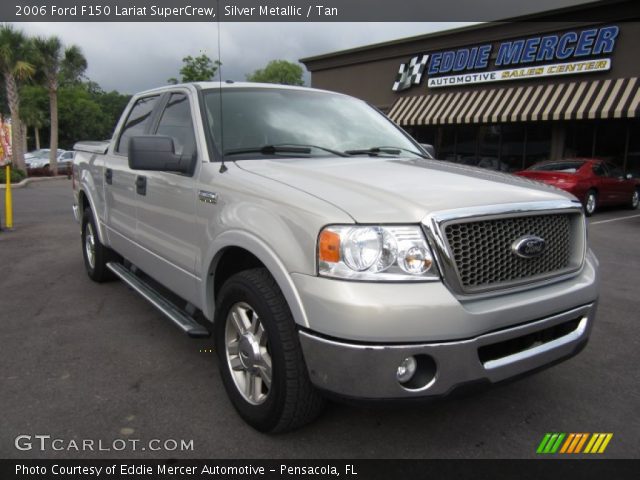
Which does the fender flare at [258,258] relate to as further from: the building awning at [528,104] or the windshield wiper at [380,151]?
the building awning at [528,104]

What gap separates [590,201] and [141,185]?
12112 millimetres

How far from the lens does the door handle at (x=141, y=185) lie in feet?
12.7

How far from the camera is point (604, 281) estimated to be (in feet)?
19.9

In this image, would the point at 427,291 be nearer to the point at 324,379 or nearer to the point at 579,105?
the point at 324,379

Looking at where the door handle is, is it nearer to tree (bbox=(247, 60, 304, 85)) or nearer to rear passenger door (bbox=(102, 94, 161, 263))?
rear passenger door (bbox=(102, 94, 161, 263))

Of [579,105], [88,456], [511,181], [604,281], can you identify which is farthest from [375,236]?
[579,105]

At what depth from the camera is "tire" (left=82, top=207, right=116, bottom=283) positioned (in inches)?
209

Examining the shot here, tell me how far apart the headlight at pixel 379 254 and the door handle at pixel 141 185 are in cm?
214

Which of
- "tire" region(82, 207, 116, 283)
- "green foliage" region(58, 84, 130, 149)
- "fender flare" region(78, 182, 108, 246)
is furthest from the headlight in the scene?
"green foliage" region(58, 84, 130, 149)

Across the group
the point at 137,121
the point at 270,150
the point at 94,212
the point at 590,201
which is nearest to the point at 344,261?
the point at 270,150

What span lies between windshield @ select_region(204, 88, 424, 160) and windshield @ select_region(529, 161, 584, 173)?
1020 cm

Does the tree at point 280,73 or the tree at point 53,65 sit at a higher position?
the tree at point 280,73

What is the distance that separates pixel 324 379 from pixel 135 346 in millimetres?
2139

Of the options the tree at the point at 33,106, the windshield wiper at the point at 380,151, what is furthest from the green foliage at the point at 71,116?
the windshield wiper at the point at 380,151
